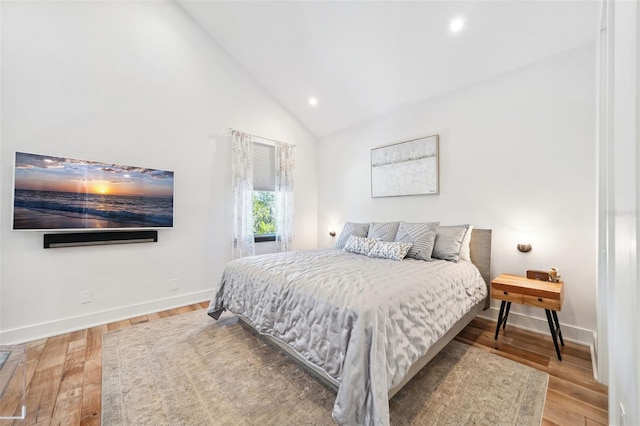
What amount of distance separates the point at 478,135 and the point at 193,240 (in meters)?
3.88

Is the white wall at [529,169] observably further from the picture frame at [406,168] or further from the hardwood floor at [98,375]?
the hardwood floor at [98,375]

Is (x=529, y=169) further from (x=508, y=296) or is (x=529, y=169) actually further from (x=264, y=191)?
(x=264, y=191)

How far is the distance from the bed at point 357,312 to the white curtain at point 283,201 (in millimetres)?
1688

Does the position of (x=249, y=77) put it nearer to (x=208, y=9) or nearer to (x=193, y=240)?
(x=208, y=9)

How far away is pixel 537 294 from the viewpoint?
2113 millimetres

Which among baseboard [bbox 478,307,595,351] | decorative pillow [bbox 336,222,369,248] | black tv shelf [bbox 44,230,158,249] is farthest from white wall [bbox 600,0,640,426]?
black tv shelf [bbox 44,230,158,249]

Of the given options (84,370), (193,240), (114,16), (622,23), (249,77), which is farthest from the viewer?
(249,77)

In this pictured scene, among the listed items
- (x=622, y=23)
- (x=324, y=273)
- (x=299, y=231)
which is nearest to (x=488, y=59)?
(x=622, y=23)

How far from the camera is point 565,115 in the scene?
7.91ft

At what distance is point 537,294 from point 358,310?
1754mm

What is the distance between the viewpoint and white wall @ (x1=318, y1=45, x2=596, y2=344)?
2.33m

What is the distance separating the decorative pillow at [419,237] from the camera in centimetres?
269

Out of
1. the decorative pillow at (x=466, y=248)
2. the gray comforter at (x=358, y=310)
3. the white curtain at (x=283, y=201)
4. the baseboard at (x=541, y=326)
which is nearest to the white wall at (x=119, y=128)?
the white curtain at (x=283, y=201)

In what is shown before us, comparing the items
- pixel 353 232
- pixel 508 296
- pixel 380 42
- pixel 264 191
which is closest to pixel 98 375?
pixel 353 232
